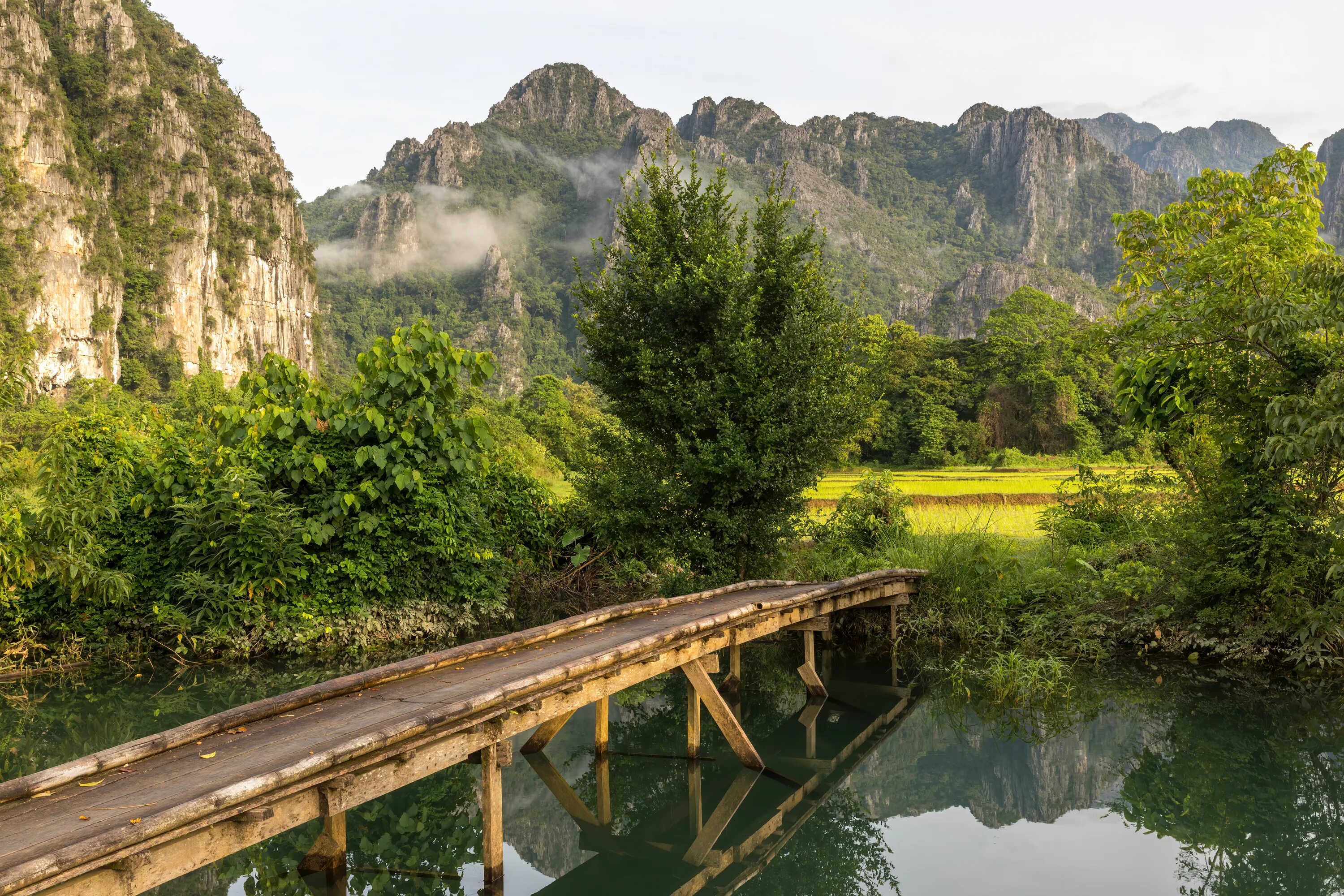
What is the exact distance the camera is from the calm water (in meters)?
5.98

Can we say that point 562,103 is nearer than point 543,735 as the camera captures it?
No

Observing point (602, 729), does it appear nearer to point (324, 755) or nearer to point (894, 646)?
point (324, 755)

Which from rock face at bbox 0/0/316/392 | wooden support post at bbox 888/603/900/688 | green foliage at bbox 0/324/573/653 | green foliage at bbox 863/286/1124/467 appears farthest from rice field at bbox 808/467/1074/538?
rock face at bbox 0/0/316/392

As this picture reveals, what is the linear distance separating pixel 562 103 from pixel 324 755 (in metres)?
192

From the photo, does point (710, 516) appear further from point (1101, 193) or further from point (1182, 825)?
point (1101, 193)

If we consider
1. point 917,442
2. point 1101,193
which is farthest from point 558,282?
point 917,442

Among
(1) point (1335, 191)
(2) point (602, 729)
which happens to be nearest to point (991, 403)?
(2) point (602, 729)

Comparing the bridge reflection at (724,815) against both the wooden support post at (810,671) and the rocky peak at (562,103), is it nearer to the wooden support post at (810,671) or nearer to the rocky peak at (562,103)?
the wooden support post at (810,671)

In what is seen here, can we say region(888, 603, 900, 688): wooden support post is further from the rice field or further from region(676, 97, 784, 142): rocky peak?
region(676, 97, 784, 142): rocky peak

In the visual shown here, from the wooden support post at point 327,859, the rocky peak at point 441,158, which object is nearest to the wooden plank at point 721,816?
the wooden support post at point 327,859

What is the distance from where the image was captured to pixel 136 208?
7800 cm

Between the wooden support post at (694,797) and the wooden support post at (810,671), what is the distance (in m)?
2.09

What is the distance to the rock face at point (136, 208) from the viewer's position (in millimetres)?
65312

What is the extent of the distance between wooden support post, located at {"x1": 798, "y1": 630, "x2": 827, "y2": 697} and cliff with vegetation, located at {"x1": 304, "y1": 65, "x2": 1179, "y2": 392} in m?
105
